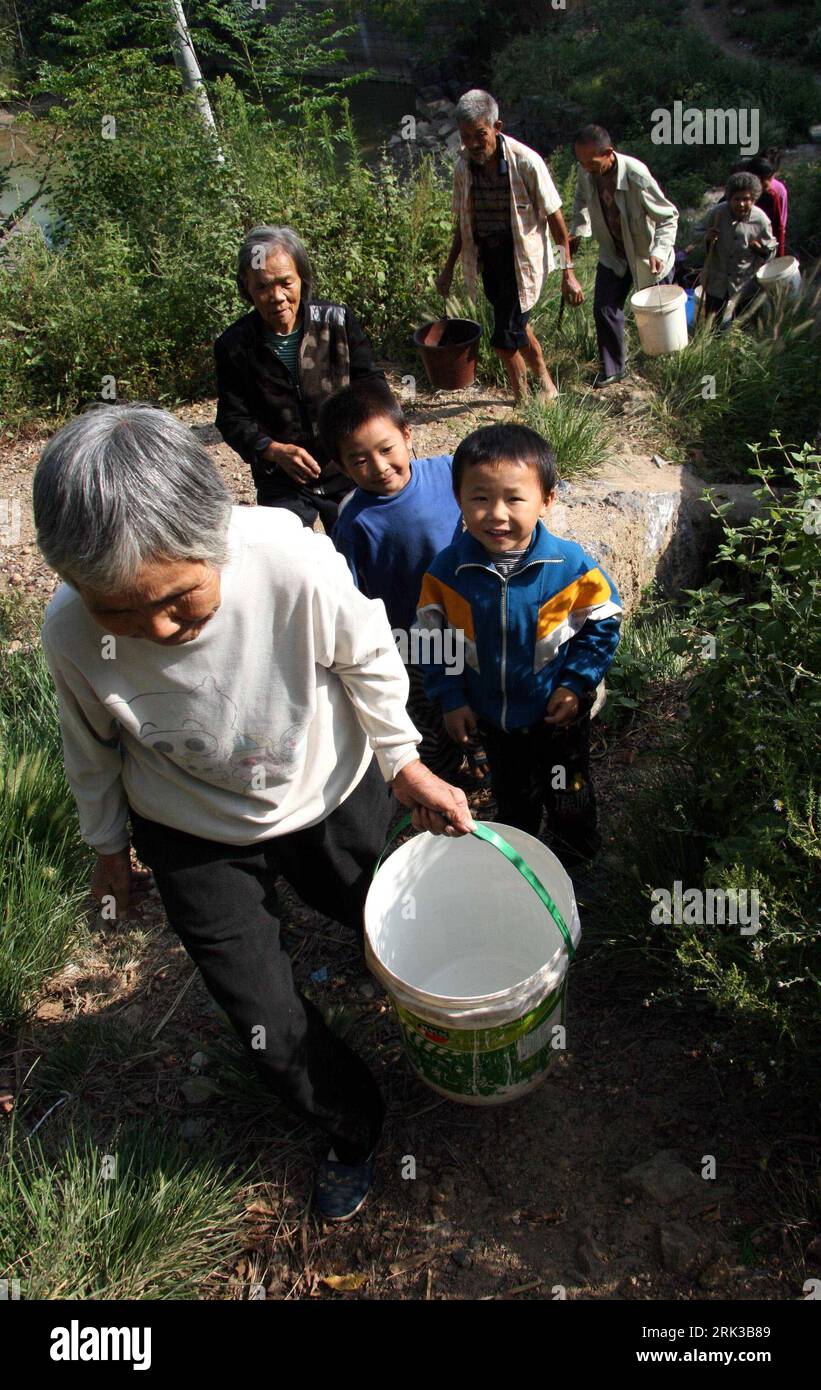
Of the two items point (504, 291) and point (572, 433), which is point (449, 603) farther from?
point (504, 291)

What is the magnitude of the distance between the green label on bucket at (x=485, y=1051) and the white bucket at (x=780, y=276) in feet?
18.4

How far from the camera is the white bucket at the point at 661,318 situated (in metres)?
5.79

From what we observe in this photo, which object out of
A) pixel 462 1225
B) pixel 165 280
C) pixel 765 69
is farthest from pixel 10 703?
pixel 765 69

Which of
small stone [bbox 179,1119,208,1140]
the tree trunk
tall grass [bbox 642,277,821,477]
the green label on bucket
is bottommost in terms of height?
small stone [bbox 179,1119,208,1140]

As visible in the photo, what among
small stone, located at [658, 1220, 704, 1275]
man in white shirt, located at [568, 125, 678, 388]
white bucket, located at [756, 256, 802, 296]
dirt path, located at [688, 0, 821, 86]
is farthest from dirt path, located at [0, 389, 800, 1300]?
dirt path, located at [688, 0, 821, 86]

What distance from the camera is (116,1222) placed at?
6.71 feet

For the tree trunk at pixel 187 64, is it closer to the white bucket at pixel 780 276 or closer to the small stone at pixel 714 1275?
the white bucket at pixel 780 276

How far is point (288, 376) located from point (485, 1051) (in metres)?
2.70

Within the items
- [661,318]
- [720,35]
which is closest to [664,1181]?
[661,318]

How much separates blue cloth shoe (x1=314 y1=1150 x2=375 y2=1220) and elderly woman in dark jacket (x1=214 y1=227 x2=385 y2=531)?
8.00 ft

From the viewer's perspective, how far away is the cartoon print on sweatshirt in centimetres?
177

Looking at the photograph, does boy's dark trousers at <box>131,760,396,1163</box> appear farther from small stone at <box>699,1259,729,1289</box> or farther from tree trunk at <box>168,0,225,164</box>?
tree trunk at <box>168,0,225,164</box>

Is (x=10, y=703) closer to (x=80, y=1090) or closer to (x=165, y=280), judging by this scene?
(x=80, y=1090)

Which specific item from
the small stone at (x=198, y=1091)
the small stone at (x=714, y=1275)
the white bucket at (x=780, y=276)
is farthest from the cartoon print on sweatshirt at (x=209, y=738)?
the white bucket at (x=780, y=276)
